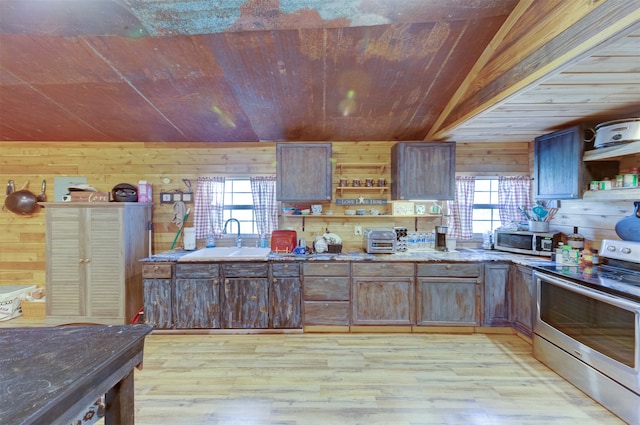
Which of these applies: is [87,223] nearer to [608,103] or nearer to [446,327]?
[446,327]

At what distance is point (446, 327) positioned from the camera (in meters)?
3.13

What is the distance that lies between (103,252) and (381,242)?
3.29 m

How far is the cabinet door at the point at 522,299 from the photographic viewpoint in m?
2.81

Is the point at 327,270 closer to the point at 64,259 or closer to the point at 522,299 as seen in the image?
the point at 522,299

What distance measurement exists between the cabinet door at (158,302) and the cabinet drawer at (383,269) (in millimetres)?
2086

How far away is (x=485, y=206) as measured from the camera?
3891 mm

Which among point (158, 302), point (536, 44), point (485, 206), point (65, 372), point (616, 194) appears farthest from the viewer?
point (485, 206)

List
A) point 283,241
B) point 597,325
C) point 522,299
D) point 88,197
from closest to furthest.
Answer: point 597,325, point 522,299, point 88,197, point 283,241

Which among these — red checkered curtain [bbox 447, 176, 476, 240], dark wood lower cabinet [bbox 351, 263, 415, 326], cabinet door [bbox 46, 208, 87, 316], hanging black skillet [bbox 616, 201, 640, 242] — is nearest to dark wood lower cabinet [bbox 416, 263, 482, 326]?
dark wood lower cabinet [bbox 351, 263, 415, 326]

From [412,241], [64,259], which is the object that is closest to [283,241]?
[412,241]

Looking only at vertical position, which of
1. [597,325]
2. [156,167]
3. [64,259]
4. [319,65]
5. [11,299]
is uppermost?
[319,65]

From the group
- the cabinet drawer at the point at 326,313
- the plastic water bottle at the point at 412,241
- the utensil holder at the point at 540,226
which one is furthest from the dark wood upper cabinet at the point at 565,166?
the cabinet drawer at the point at 326,313

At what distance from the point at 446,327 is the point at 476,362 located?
1.83 ft

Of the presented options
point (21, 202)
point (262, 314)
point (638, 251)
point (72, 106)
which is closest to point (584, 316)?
point (638, 251)
